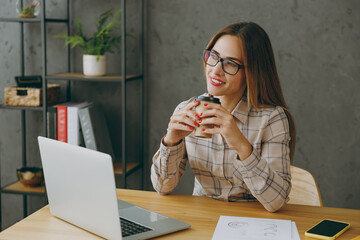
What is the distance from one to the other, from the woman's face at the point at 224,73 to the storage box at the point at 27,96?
55.2 inches

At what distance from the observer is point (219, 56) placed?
1.71 meters

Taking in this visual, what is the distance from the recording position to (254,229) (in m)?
1.32

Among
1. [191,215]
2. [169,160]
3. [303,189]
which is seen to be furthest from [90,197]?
[303,189]

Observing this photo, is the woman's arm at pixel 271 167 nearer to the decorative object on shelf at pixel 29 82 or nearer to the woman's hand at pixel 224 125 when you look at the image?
the woman's hand at pixel 224 125

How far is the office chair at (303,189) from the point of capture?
181cm

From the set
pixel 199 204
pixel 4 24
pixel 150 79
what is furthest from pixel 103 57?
pixel 199 204

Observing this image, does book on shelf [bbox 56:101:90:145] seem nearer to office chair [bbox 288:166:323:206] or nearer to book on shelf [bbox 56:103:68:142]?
book on shelf [bbox 56:103:68:142]

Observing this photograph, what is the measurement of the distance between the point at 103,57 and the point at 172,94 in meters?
0.47

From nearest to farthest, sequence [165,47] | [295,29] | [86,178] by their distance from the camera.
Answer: [86,178]
[295,29]
[165,47]

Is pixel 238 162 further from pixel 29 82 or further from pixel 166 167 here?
pixel 29 82

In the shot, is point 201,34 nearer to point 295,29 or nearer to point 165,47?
point 165,47

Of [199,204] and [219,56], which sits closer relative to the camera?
[199,204]

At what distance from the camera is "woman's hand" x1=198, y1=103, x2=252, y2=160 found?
4.61 feet

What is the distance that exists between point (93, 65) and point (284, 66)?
1106 millimetres
